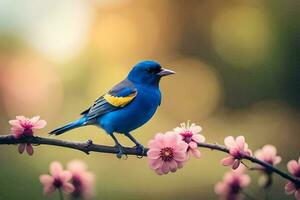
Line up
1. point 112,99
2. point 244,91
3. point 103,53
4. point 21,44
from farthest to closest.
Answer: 1. point 244,91
2. point 103,53
3. point 21,44
4. point 112,99

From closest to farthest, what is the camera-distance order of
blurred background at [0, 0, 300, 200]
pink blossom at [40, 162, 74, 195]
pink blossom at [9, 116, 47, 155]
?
pink blossom at [9, 116, 47, 155] < pink blossom at [40, 162, 74, 195] < blurred background at [0, 0, 300, 200]

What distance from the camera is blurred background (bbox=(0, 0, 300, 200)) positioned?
14.9 feet

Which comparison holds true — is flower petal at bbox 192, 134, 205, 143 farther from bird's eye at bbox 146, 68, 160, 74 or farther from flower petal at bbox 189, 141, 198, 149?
bird's eye at bbox 146, 68, 160, 74

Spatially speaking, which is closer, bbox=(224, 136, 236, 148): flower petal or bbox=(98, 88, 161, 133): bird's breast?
bbox=(224, 136, 236, 148): flower petal

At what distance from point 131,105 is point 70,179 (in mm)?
354

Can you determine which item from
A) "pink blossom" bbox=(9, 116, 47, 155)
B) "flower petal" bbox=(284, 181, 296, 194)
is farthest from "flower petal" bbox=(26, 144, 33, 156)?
"flower petal" bbox=(284, 181, 296, 194)

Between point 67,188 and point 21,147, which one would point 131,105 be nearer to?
point 67,188

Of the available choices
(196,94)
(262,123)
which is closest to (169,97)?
(196,94)

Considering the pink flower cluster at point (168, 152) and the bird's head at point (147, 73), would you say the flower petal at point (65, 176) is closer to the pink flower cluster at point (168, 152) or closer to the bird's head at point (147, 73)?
the pink flower cluster at point (168, 152)

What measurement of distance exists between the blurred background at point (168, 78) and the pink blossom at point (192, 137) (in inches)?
107

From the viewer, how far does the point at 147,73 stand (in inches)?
57.4

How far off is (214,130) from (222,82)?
1.08 m

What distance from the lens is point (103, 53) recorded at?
569 centimetres

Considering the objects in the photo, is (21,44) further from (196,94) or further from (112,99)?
(112,99)
